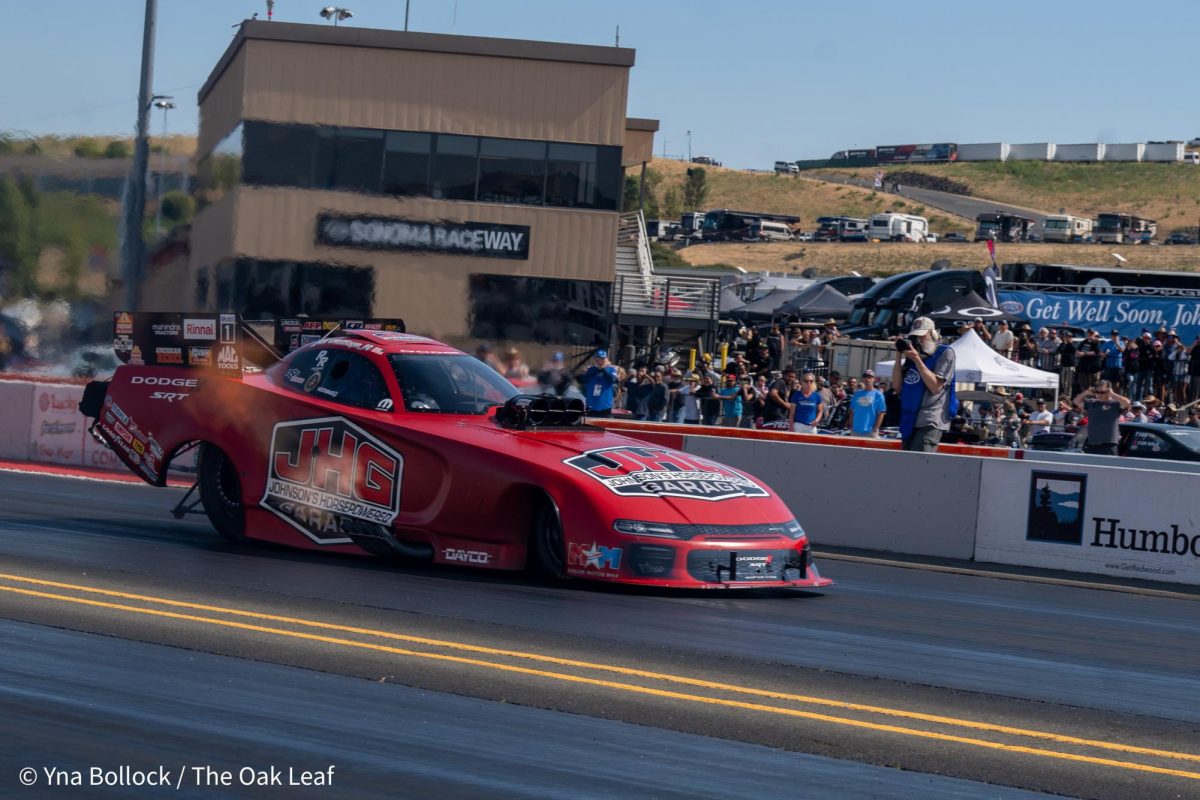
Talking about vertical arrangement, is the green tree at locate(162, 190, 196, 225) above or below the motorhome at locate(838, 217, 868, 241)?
below

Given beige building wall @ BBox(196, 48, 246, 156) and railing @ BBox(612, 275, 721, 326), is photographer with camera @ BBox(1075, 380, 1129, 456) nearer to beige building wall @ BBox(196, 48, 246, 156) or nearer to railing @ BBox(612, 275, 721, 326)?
railing @ BBox(612, 275, 721, 326)

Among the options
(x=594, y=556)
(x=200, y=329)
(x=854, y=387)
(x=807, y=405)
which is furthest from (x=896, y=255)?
(x=594, y=556)

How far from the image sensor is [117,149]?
2353 cm

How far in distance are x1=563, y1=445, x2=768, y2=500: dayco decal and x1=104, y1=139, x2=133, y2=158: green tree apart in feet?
51.7

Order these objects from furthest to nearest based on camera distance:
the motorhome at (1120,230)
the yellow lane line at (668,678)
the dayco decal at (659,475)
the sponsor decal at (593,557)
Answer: the motorhome at (1120,230)
the dayco decal at (659,475)
the sponsor decal at (593,557)
the yellow lane line at (668,678)

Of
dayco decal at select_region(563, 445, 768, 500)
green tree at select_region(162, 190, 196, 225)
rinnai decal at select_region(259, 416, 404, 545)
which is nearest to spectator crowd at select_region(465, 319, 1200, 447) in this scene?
green tree at select_region(162, 190, 196, 225)

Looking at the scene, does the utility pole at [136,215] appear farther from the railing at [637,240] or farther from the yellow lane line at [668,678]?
the yellow lane line at [668,678]

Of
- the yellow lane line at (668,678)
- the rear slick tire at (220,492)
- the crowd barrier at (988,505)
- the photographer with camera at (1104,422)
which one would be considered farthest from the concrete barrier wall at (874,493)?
the yellow lane line at (668,678)

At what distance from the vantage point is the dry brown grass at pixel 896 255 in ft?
252

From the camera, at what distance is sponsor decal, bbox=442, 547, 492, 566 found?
32.6ft

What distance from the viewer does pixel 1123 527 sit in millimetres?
13570

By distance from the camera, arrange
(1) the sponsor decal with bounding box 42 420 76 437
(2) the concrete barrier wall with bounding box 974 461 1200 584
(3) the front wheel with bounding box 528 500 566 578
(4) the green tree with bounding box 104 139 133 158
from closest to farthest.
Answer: (3) the front wheel with bounding box 528 500 566 578, (2) the concrete barrier wall with bounding box 974 461 1200 584, (1) the sponsor decal with bounding box 42 420 76 437, (4) the green tree with bounding box 104 139 133 158

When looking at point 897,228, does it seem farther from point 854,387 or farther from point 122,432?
point 122,432

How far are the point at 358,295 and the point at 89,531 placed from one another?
17.3 meters
